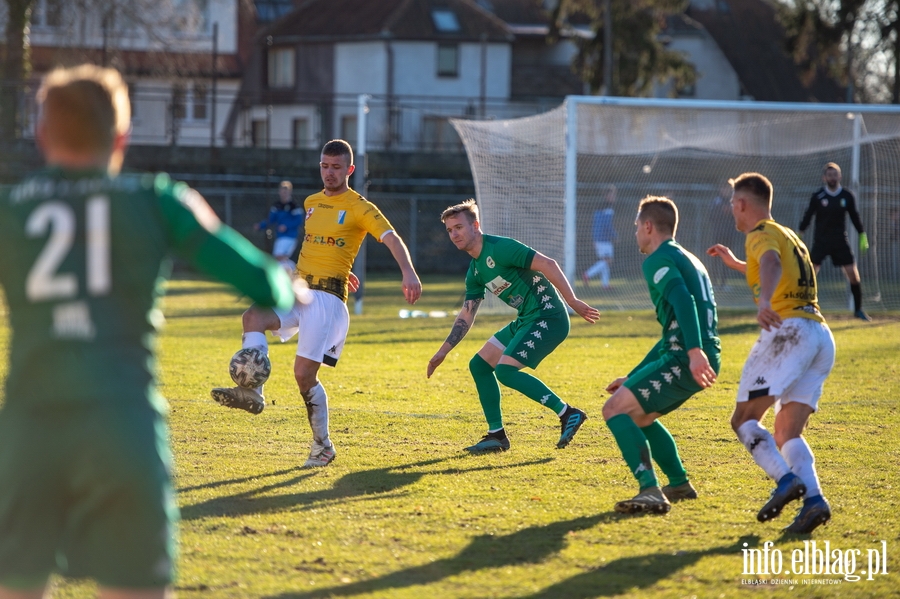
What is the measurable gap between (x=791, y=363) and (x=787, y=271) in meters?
0.48

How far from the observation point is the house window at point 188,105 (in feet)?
94.1

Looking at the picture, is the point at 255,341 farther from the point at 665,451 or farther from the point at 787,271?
the point at 787,271

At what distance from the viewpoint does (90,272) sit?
8.61 ft

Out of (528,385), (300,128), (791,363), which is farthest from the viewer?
(300,128)

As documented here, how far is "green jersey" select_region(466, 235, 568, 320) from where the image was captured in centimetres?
731

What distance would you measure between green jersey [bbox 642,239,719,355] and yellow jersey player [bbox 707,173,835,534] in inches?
11.6

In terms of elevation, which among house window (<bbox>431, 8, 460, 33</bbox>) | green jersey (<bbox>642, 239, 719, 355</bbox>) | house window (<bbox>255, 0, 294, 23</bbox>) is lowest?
green jersey (<bbox>642, 239, 719, 355</bbox>)

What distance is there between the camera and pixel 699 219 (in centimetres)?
2655

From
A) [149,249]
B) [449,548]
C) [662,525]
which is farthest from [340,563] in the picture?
[149,249]

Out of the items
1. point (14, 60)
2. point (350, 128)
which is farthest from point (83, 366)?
point (350, 128)

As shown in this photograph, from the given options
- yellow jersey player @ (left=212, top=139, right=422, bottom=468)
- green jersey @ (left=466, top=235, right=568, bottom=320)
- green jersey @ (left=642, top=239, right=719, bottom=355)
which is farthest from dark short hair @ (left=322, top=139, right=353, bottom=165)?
green jersey @ (left=642, top=239, right=719, bottom=355)

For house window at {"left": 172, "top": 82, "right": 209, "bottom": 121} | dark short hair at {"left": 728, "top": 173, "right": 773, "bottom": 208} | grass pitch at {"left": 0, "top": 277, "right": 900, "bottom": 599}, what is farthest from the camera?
house window at {"left": 172, "top": 82, "right": 209, "bottom": 121}

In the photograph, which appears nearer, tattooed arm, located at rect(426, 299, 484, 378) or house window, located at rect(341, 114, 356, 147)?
tattooed arm, located at rect(426, 299, 484, 378)

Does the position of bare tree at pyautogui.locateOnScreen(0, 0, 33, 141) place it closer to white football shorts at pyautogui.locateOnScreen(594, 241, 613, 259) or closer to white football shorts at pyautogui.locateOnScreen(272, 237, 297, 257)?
white football shorts at pyautogui.locateOnScreen(272, 237, 297, 257)
